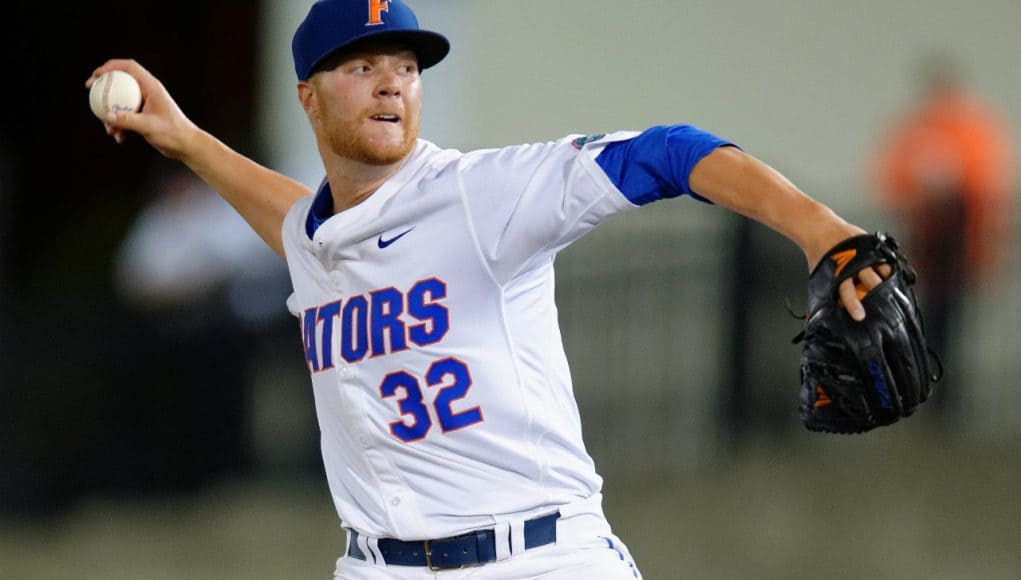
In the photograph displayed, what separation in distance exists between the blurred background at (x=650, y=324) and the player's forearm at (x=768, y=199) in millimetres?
4111

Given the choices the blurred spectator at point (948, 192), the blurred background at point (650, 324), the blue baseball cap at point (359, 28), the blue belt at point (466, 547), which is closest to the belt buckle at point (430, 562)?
the blue belt at point (466, 547)

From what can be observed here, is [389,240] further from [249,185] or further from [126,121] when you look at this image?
[126,121]

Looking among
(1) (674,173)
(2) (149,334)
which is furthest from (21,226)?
(1) (674,173)

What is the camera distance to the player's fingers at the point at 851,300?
112 inches

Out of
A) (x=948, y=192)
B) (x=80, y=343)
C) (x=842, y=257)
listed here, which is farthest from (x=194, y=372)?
(x=842, y=257)

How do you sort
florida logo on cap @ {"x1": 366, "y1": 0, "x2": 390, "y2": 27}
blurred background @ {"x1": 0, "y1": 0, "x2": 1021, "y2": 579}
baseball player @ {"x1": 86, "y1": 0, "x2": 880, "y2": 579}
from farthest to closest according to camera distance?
blurred background @ {"x1": 0, "y1": 0, "x2": 1021, "y2": 579}
florida logo on cap @ {"x1": 366, "y1": 0, "x2": 390, "y2": 27}
baseball player @ {"x1": 86, "y1": 0, "x2": 880, "y2": 579}

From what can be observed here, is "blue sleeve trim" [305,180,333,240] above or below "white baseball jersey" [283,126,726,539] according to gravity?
above

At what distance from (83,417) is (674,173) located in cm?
556

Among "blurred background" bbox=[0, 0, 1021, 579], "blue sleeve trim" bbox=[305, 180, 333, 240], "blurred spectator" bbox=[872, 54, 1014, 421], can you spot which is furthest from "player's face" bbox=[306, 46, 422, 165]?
"blurred spectator" bbox=[872, 54, 1014, 421]

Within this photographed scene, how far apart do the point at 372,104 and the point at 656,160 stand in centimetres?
85

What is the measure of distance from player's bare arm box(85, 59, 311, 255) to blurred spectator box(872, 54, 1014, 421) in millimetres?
4834

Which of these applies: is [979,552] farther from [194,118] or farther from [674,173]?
[194,118]

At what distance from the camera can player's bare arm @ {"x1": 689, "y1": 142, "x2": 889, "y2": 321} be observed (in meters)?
2.85

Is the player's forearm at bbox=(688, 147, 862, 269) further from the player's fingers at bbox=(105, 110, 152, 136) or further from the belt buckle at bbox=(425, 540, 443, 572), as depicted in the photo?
the player's fingers at bbox=(105, 110, 152, 136)
